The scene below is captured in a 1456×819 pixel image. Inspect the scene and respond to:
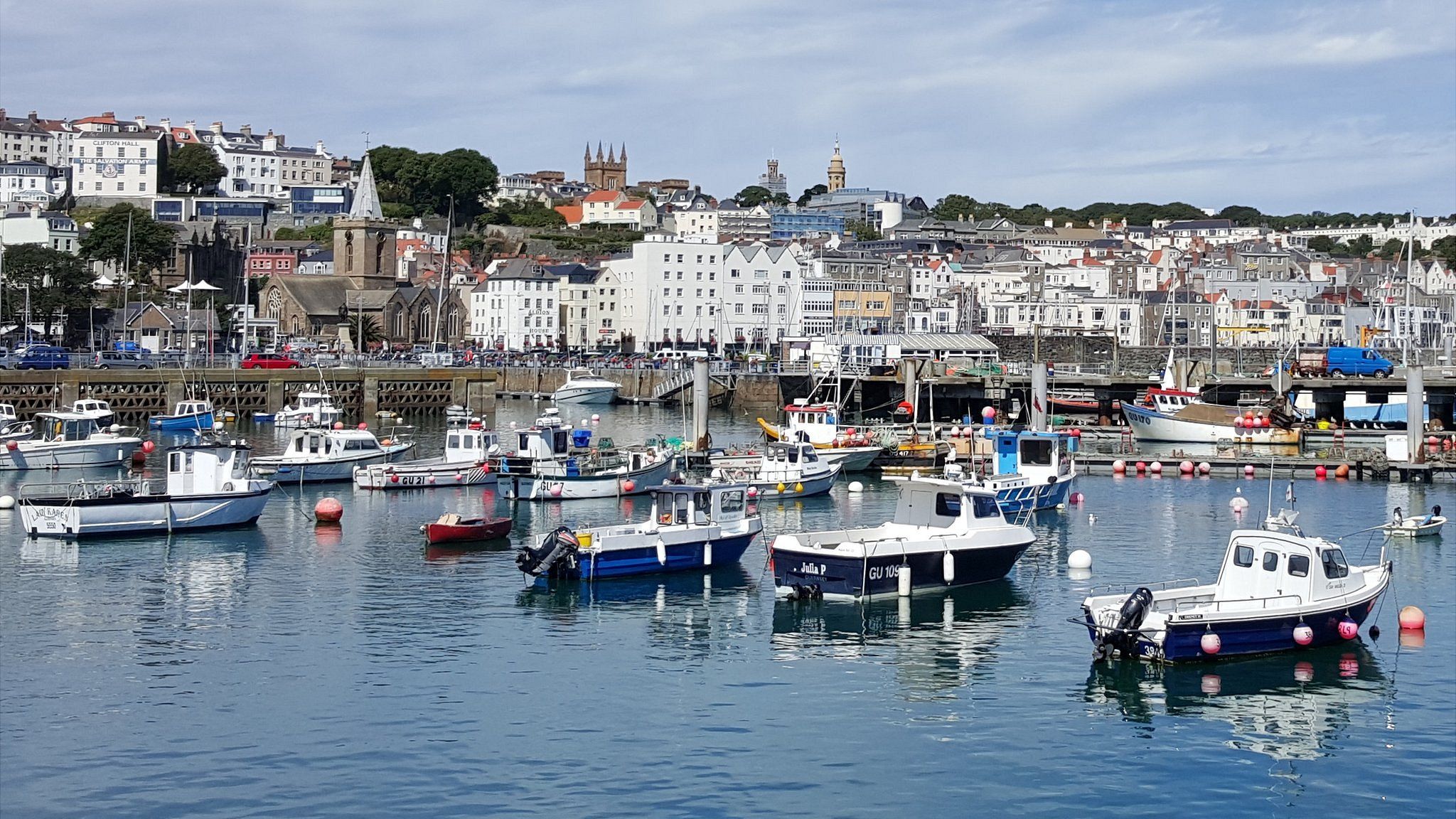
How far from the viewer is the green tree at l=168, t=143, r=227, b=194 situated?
185875 mm

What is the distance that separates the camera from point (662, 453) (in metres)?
54.3

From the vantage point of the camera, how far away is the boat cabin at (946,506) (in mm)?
35469

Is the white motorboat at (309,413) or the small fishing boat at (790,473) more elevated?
the white motorboat at (309,413)

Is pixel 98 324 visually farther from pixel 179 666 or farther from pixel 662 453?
pixel 179 666

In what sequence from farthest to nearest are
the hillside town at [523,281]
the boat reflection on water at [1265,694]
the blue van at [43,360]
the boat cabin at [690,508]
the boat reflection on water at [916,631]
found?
1. the hillside town at [523,281]
2. the blue van at [43,360]
3. the boat cabin at [690,508]
4. the boat reflection on water at [916,631]
5. the boat reflection on water at [1265,694]

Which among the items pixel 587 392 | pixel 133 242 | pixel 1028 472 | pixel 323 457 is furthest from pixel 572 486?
pixel 133 242

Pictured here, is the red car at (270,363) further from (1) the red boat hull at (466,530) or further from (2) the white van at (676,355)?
(1) the red boat hull at (466,530)

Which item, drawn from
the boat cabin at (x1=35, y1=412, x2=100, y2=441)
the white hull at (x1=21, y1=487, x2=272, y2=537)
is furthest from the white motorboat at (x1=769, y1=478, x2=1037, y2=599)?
the boat cabin at (x1=35, y1=412, x2=100, y2=441)

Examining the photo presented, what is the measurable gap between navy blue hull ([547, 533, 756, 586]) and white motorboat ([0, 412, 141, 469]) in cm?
2884

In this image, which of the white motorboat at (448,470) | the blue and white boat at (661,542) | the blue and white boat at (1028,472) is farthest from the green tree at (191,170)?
the blue and white boat at (661,542)

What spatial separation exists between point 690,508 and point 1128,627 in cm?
1238

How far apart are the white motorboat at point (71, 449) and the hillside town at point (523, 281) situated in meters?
45.7

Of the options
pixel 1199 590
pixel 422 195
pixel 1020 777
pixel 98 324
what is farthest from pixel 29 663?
pixel 422 195

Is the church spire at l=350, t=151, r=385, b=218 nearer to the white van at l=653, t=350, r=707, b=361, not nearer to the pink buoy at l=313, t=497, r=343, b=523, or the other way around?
the white van at l=653, t=350, r=707, b=361
